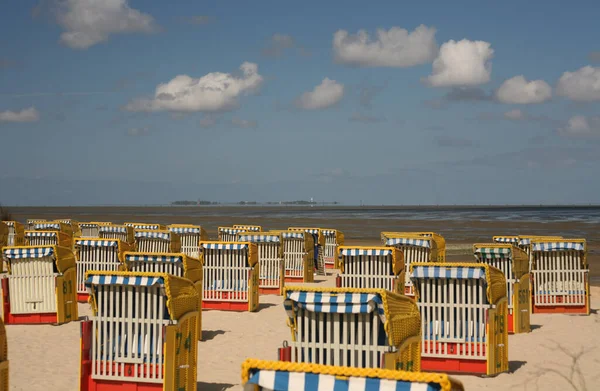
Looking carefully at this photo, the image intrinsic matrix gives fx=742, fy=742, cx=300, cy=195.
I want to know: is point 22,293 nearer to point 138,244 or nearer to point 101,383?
point 138,244

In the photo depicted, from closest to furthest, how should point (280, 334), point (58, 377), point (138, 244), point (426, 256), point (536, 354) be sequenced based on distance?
point (58, 377) < point (536, 354) < point (280, 334) < point (426, 256) < point (138, 244)

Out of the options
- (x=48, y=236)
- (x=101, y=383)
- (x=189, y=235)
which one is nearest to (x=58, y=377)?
(x=101, y=383)

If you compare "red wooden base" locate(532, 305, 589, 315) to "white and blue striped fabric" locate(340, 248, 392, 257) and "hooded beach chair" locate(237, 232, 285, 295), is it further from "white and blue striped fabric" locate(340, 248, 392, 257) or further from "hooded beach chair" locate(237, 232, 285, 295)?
"hooded beach chair" locate(237, 232, 285, 295)

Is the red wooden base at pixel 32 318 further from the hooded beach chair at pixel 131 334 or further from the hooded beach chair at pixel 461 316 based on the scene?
the hooded beach chair at pixel 461 316

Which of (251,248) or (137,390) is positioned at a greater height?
(251,248)

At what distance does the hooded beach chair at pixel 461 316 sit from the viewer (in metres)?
10.2

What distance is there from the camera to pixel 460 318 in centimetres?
1049

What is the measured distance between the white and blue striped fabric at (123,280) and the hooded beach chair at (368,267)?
5.79 meters

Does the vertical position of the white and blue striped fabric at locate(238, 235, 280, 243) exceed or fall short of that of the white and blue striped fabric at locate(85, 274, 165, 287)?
it exceeds it

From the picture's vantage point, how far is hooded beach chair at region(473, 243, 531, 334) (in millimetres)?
14195

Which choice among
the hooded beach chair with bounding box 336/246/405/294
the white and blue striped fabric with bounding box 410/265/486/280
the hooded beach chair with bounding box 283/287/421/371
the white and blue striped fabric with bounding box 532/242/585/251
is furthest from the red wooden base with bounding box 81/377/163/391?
the white and blue striped fabric with bounding box 532/242/585/251

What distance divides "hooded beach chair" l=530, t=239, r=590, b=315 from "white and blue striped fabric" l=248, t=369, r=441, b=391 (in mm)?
12799

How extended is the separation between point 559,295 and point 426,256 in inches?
123

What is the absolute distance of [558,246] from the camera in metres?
15.9
